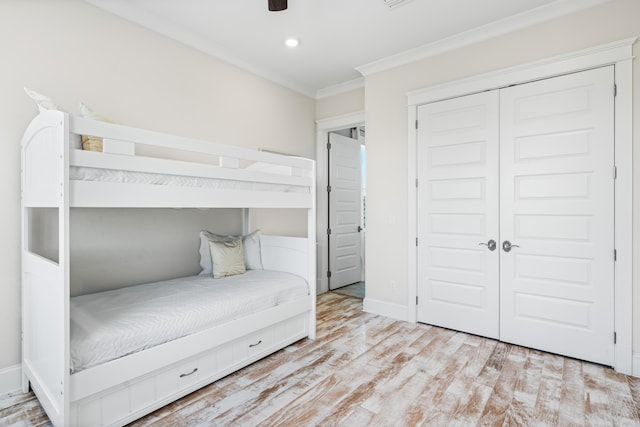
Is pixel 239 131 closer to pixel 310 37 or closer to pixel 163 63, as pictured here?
pixel 163 63

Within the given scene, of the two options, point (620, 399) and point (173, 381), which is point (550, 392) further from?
point (173, 381)

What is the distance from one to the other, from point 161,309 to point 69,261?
55cm

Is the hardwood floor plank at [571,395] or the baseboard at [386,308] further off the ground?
the baseboard at [386,308]

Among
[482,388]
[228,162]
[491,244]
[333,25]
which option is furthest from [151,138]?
[491,244]

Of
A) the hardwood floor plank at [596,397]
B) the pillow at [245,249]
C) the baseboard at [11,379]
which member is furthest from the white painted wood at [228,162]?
the hardwood floor plank at [596,397]

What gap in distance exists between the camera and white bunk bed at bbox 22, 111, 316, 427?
150 centimetres

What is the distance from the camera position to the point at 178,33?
2.89 metres

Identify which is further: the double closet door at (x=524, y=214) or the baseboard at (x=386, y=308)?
the baseboard at (x=386, y=308)

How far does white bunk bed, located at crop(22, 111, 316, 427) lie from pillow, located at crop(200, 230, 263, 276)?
2.48ft

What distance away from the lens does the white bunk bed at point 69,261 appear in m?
1.50

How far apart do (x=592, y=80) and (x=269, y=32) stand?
102 inches

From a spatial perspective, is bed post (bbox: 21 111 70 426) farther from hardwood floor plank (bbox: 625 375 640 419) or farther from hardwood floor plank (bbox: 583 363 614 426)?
hardwood floor plank (bbox: 625 375 640 419)

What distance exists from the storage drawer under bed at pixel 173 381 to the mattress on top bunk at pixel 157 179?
106 cm

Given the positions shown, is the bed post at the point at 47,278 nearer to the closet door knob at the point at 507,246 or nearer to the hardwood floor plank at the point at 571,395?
the hardwood floor plank at the point at 571,395
